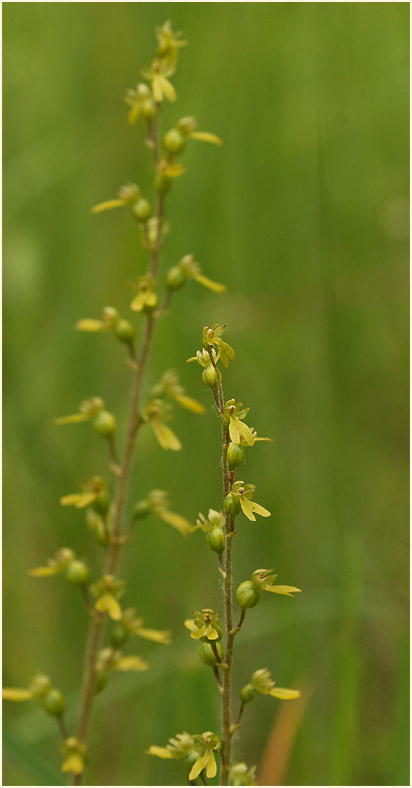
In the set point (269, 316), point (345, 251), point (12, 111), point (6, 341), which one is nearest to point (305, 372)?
point (269, 316)

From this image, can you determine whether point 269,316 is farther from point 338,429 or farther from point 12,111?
point 12,111

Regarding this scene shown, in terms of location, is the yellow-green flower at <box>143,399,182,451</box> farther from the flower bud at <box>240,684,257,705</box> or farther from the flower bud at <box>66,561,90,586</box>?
the flower bud at <box>240,684,257,705</box>

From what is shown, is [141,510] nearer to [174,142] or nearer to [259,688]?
[259,688]

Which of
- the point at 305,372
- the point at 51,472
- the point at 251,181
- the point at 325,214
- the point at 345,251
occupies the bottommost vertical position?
the point at 51,472

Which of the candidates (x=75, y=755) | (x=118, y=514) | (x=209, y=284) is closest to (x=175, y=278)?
(x=209, y=284)

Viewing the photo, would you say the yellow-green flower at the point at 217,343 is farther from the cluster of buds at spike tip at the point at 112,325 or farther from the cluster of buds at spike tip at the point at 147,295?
the cluster of buds at spike tip at the point at 112,325

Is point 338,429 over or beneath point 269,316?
beneath

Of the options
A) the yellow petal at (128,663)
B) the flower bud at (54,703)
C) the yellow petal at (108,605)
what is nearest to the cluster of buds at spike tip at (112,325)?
the yellow petal at (108,605)
